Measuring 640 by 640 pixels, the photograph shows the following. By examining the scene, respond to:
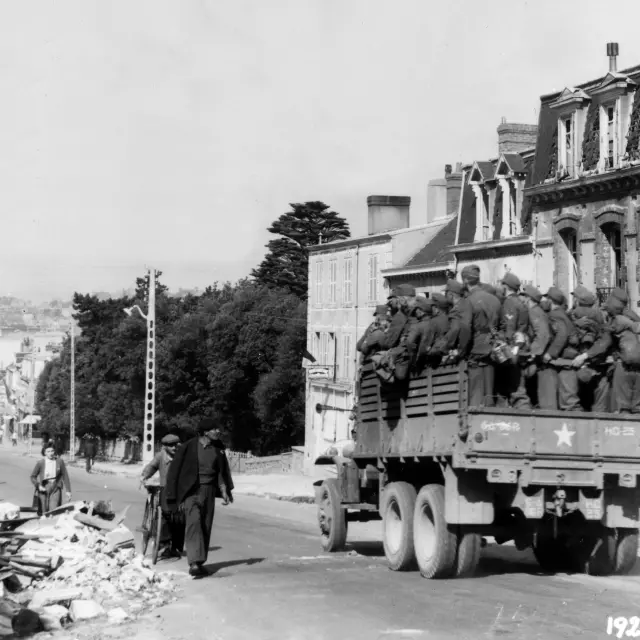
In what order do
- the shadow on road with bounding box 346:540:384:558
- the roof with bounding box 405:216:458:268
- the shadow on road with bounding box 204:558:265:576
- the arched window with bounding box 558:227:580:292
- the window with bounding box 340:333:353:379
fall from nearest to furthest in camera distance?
the shadow on road with bounding box 204:558:265:576 < the shadow on road with bounding box 346:540:384:558 < the arched window with bounding box 558:227:580:292 < the roof with bounding box 405:216:458:268 < the window with bounding box 340:333:353:379

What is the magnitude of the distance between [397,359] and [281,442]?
52231mm

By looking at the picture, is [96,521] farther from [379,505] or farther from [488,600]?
[488,600]

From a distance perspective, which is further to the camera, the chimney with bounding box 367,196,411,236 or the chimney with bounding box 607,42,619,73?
the chimney with bounding box 367,196,411,236

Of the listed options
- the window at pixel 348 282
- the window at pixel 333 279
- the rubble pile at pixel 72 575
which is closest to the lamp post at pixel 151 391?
the window at pixel 348 282

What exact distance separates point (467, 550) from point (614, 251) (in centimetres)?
2191

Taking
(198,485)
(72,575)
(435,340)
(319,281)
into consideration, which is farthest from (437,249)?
(72,575)

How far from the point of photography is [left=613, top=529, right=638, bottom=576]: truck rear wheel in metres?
15.2

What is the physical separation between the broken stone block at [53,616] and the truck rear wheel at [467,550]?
4.75m

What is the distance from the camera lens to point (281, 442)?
67688 mm

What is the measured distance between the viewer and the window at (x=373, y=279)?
52.2 metres

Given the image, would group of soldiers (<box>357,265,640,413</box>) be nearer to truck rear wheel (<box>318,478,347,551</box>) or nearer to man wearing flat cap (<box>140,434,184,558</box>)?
truck rear wheel (<box>318,478,347,551</box>)

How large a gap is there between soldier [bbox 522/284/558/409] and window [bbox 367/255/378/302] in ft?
120

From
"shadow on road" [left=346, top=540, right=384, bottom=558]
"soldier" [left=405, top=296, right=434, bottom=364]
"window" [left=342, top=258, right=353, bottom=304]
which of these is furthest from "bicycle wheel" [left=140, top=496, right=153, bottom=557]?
"window" [left=342, top=258, right=353, bottom=304]

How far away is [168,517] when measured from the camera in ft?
57.8
